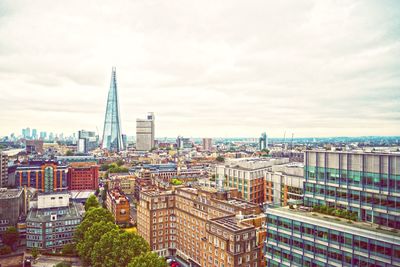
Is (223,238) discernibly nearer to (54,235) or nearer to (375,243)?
(375,243)

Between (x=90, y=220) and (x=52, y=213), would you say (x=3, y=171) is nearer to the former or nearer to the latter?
(x=52, y=213)

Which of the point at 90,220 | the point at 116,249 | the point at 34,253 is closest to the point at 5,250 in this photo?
the point at 34,253

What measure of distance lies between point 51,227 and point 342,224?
59513mm

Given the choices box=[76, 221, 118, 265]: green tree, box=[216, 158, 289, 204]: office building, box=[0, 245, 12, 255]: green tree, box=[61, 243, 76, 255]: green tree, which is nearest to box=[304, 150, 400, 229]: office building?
box=[216, 158, 289, 204]: office building

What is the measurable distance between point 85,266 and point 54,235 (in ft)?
53.7

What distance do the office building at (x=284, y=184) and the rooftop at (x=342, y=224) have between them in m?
20.3

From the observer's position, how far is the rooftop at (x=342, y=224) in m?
28.9

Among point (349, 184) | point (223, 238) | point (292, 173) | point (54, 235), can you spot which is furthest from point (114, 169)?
point (349, 184)

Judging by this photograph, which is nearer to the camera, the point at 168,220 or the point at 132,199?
the point at 168,220

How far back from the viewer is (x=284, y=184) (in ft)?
208

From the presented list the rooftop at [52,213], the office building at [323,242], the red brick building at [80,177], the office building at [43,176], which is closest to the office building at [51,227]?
the rooftop at [52,213]

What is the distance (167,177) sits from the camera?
138500 mm

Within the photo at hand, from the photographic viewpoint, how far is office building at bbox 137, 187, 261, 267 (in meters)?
41.7

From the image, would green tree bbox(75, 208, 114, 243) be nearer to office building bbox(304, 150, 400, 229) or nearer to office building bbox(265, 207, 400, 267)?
office building bbox(265, 207, 400, 267)
